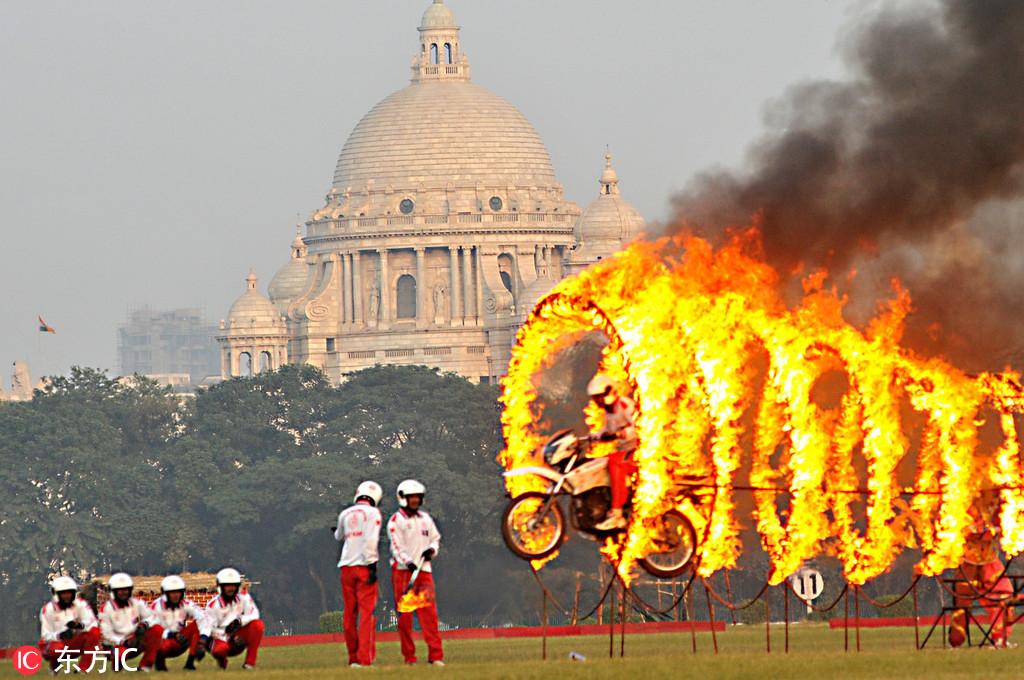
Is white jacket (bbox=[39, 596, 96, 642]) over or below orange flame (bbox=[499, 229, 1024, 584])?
below

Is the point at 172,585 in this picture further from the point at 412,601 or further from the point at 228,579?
the point at 412,601

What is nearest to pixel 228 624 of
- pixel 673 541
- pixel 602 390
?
pixel 673 541

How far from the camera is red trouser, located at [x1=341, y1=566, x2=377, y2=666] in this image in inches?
1529

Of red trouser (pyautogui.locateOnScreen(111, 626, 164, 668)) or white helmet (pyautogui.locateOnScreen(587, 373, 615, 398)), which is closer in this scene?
white helmet (pyautogui.locateOnScreen(587, 373, 615, 398))

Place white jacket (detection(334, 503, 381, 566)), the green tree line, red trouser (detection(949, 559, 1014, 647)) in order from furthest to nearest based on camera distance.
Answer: the green tree line < red trouser (detection(949, 559, 1014, 647)) < white jacket (detection(334, 503, 381, 566))

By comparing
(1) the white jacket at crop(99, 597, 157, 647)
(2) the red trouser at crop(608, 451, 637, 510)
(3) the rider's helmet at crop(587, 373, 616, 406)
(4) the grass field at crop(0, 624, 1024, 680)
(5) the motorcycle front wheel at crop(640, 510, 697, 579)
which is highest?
(3) the rider's helmet at crop(587, 373, 616, 406)

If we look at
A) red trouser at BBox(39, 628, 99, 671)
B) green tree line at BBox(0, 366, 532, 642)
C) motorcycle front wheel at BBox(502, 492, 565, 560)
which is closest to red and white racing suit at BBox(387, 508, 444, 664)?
motorcycle front wheel at BBox(502, 492, 565, 560)

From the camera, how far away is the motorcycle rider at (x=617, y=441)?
125ft

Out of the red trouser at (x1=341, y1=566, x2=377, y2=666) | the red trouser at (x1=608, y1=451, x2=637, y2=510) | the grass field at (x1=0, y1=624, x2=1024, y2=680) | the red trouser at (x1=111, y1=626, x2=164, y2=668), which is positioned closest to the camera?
the grass field at (x1=0, y1=624, x2=1024, y2=680)

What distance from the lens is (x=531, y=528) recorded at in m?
38.3

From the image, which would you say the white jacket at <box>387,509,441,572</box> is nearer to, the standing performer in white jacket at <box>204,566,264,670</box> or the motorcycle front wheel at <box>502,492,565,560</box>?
the motorcycle front wheel at <box>502,492,565,560</box>

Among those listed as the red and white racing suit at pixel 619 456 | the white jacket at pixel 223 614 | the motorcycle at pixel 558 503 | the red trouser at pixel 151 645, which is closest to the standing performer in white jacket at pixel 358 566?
the white jacket at pixel 223 614

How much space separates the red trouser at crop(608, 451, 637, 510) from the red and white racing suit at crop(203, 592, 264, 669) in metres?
4.51

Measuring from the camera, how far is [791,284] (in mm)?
42312
